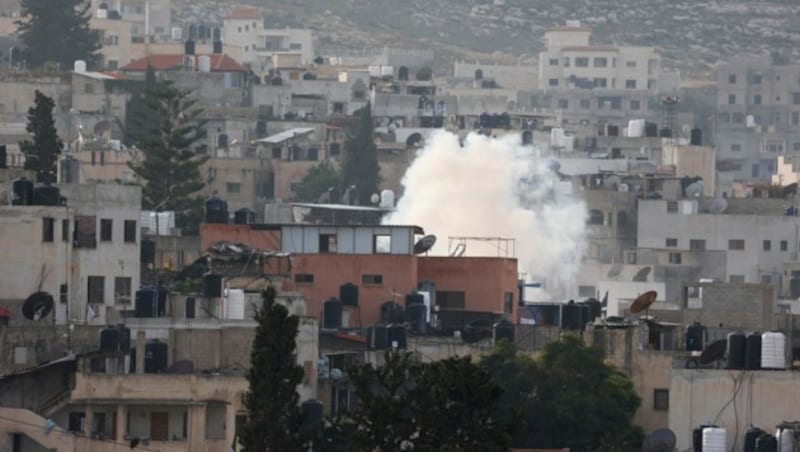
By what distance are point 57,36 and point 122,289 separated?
7269cm

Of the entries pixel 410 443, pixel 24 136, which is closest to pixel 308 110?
pixel 24 136

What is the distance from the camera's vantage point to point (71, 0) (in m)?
148

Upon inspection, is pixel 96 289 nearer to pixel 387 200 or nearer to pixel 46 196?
pixel 46 196

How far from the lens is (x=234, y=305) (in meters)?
70.4

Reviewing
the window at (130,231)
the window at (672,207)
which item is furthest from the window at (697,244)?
the window at (130,231)

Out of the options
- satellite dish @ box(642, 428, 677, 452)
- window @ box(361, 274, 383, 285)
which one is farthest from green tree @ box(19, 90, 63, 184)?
satellite dish @ box(642, 428, 677, 452)

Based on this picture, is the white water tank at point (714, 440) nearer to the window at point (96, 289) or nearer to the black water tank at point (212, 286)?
the black water tank at point (212, 286)

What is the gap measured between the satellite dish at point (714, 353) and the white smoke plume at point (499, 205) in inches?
1374

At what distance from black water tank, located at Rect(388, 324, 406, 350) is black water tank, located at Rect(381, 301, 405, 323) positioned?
5.88 metres

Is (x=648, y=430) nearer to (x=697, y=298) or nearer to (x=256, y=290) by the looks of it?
(x=256, y=290)

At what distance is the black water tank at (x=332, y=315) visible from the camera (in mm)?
79056

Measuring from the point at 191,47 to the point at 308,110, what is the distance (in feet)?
21.1

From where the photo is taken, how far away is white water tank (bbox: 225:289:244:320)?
6988cm

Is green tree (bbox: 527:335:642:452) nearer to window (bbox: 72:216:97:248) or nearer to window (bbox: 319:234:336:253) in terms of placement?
window (bbox: 72:216:97:248)
